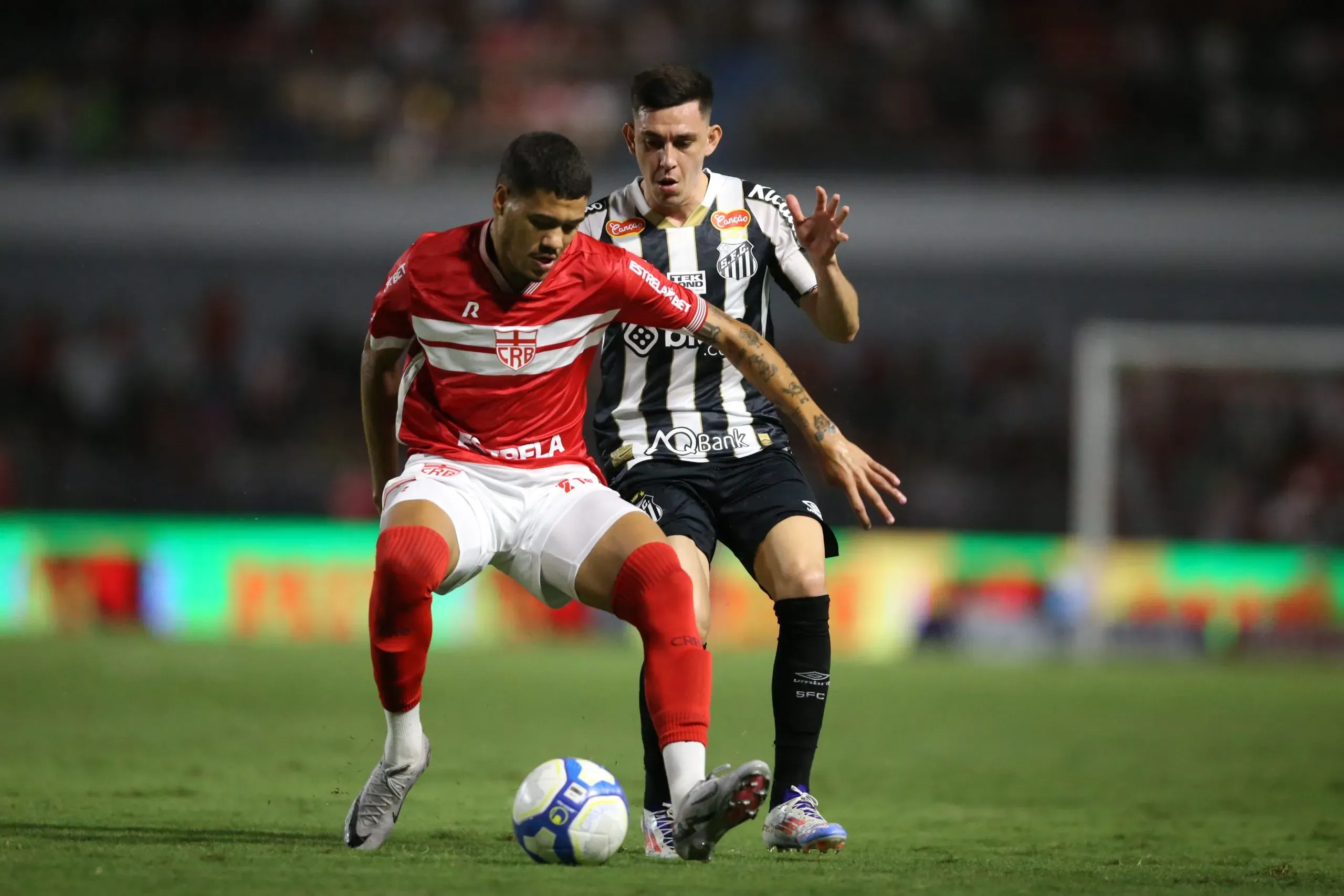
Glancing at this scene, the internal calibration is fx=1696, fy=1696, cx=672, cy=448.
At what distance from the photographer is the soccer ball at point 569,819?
181 inches

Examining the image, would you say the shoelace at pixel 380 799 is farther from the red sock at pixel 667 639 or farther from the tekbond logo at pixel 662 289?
the tekbond logo at pixel 662 289

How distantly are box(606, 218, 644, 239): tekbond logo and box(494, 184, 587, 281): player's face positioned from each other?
2.37 feet

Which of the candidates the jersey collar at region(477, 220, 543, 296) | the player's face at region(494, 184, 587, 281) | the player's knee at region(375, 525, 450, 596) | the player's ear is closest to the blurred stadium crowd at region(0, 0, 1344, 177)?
the player's ear

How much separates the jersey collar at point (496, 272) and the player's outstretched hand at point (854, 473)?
977 millimetres

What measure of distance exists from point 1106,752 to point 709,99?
4.80m

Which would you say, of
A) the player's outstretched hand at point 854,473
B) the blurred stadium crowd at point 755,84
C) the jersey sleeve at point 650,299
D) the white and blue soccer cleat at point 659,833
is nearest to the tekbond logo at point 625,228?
the jersey sleeve at point 650,299

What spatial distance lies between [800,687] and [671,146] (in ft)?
5.84

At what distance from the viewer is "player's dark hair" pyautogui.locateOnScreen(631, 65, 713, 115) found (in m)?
5.40

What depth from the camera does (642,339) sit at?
220 inches

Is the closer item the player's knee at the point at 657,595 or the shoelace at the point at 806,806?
the player's knee at the point at 657,595

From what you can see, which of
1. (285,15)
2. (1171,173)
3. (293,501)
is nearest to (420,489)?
(293,501)

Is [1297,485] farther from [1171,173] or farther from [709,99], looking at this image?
[709,99]

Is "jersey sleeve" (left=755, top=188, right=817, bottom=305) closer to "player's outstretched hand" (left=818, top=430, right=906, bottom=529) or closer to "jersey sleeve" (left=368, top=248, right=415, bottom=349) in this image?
"player's outstretched hand" (left=818, top=430, right=906, bottom=529)

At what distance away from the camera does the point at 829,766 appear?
8.11 meters
